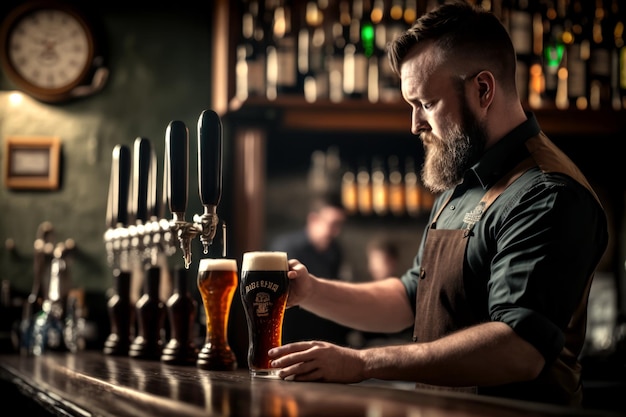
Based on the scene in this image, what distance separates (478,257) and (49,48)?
3.53m

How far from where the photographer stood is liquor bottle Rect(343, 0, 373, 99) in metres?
4.67

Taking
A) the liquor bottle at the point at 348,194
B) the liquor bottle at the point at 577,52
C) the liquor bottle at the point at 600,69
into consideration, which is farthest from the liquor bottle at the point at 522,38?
the liquor bottle at the point at 348,194

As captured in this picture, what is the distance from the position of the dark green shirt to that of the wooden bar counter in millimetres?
326

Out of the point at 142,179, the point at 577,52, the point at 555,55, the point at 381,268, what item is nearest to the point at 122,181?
the point at 142,179

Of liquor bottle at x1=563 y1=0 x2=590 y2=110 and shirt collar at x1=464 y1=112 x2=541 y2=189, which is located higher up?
liquor bottle at x1=563 y1=0 x2=590 y2=110

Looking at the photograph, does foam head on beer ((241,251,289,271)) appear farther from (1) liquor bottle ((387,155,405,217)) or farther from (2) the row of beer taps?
(1) liquor bottle ((387,155,405,217))

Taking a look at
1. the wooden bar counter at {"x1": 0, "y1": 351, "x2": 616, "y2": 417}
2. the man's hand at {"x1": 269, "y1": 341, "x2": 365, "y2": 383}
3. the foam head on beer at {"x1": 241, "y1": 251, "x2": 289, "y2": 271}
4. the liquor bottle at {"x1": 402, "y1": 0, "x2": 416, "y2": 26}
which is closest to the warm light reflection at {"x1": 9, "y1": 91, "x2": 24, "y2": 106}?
the liquor bottle at {"x1": 402, "y1": 0, "x2": 416, "y2": 26}

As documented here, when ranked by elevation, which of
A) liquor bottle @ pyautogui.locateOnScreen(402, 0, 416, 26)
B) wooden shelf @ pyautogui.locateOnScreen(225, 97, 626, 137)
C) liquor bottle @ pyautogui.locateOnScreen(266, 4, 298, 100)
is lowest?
wooden shelf @ pyautogui.locateOnScreen(225, 97, 626, 137)

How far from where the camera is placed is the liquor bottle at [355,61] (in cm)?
467

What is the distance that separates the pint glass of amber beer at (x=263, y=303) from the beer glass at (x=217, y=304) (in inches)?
7.0

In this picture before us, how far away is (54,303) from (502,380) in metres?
2.30

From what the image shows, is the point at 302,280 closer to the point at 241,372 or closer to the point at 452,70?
the point at 241,372

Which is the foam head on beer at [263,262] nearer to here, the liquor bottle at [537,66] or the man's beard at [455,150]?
the man's beard at [455,150]

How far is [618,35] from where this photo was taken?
16.1 feet
